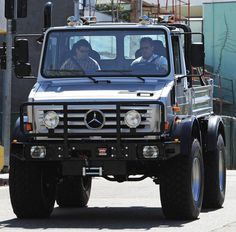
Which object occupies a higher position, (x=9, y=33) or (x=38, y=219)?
(x=9, y=33)

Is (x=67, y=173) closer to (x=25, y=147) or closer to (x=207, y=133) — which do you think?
(x=25, y=147)

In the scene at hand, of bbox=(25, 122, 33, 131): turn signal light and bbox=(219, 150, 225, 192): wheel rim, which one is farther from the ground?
bbox=(25, 122, 33, 131): turn signal light

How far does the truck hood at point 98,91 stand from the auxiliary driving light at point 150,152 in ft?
2.27

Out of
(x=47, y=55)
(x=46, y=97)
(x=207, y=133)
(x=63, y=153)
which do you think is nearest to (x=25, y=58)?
(x=47, y=55)

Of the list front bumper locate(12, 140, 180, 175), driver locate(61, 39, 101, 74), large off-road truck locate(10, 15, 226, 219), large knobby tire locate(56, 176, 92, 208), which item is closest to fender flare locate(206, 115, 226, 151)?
large off-road truck locate(10, 15, 226, 219)

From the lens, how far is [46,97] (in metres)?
12.4

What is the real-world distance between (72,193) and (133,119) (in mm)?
3176

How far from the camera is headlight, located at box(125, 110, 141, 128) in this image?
12.1 meters

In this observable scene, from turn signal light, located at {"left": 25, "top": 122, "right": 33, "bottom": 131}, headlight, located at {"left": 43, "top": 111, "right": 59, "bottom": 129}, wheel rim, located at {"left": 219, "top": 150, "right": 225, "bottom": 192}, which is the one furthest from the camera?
wheel rim, located at {"left": 219, "top": 150, "right": 225, "bottom": 192}

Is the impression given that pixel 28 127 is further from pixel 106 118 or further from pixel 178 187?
pixel 178 187

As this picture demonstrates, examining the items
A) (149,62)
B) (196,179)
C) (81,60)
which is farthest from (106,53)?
(196,179)

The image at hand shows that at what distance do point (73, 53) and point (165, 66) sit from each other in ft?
4.55

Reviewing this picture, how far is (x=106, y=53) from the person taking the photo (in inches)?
533

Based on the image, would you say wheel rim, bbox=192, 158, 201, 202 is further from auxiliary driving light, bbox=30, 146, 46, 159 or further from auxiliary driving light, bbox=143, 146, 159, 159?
auxiliary driving light, bbox=30, 146, 46, 159
